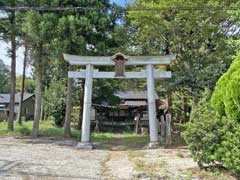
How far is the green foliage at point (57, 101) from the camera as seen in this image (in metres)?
25.3

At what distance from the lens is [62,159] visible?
9.77 m

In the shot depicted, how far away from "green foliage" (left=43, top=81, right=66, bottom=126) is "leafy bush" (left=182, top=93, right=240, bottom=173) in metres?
18.5

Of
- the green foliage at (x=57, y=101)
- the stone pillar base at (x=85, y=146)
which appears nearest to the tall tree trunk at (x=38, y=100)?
the stone pillar base at (x=85, y=146)

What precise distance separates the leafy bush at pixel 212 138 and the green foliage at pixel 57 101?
60.7 ft

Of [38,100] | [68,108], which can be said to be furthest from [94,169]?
[38,100]

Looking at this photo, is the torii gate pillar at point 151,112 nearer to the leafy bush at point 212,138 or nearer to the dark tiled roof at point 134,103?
the leafy bush at point 212,138

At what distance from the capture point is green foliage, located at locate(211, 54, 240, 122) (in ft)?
22.5

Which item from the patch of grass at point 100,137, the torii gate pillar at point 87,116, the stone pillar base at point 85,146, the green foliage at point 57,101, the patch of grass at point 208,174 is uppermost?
the green foliage at point 57,101

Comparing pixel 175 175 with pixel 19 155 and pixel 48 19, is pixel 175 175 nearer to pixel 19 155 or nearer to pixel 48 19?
pixel 19 155

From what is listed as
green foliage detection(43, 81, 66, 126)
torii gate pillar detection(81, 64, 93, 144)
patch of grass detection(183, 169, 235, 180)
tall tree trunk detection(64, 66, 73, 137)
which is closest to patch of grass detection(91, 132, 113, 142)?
tall tree trunk detection(64, 66, 73, 137)

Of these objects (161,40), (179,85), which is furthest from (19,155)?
(161,40)

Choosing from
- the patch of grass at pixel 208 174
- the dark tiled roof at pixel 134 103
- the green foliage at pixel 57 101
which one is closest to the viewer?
the patch of grass at pixel 208 174

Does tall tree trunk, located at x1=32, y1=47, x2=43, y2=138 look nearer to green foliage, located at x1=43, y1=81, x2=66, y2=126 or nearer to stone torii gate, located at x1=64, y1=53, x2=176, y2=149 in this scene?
stone torii gate, located at x1=64, y1=53, x2=176, y2=149

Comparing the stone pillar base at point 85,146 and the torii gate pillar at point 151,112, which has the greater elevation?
the torii gate pillar at point 151,112
